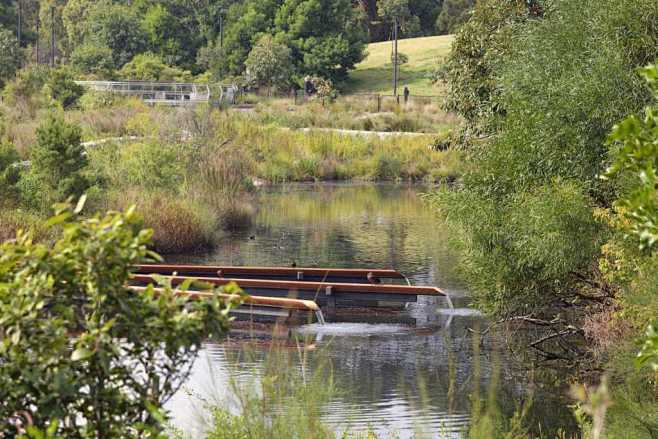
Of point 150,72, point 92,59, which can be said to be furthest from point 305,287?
point 92,59

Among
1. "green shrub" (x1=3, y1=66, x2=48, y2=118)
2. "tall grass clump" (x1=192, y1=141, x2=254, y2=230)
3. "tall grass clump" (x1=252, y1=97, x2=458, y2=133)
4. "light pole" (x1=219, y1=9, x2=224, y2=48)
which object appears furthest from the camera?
"light pole" (x1=219, y1=9, x2=224, y2=48)

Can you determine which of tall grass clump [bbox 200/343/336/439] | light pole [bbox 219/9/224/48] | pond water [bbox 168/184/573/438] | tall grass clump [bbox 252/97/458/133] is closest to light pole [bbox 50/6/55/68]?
light pole [bbox 219/9/224/48]

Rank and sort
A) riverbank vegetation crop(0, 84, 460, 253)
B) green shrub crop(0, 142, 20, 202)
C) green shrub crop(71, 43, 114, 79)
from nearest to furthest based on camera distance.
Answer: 1. green shrub crop(0, 142, 20, 202)
2. riverbank vegetation crop(0, 84, 460, 253)
3. green shrub crop(71, 43, 114, 79)

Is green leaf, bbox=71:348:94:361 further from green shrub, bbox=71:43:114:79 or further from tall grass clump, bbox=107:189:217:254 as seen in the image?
green shrub, bbox=71:43:114:79

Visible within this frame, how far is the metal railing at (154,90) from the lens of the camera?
53.4 meters

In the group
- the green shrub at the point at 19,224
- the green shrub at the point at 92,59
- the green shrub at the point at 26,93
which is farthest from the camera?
the green shrub at the point at 92,59

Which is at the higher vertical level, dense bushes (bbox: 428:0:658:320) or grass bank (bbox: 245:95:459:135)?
dense bushes (bbox: 428:0:658:320)

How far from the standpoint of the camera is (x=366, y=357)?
15211 millimetres

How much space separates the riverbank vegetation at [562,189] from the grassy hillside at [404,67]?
5547 centimetres

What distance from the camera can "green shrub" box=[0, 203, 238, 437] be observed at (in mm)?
4355

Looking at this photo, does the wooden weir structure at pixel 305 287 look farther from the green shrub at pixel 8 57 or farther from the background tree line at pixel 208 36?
the background tree line at pixel 208 36

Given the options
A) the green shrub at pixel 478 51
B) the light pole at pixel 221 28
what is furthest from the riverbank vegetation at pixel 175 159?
the light pole at pixel 221 28

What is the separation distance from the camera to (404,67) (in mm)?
79438

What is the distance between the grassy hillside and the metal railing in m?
19.1
